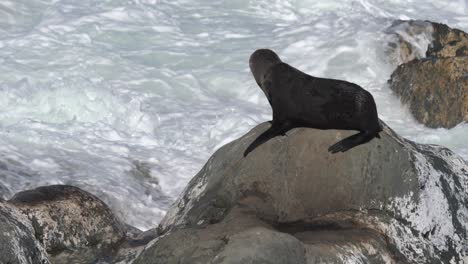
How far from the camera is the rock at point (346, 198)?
5.33m

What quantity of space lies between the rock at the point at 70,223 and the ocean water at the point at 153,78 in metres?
1.48

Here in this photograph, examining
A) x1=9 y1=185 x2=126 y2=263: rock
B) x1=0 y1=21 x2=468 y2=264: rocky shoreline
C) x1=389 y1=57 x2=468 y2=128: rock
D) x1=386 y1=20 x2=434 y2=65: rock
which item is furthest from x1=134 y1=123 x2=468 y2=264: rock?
x1=386 y1=20 x2=434 y2=65: rock

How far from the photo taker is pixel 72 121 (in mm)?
10719

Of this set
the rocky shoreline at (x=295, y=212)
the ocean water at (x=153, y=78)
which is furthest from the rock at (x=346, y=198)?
the ocean water at (x=153, y=78)

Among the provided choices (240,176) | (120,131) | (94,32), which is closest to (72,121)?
(120,131)

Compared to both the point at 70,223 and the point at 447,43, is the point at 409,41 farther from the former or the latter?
the point at 70,223

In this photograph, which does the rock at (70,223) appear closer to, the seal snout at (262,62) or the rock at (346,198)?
the rock at (346,198)

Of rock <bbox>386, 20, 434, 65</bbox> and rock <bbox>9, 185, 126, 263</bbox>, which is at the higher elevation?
rock <bbox>9, 185, 126, 263</bbox>

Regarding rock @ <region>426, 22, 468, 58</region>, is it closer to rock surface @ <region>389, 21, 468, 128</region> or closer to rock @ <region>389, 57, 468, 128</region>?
rock surface @ <region>389, 21, 468, 128</region>

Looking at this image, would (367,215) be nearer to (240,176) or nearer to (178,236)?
(240,176)

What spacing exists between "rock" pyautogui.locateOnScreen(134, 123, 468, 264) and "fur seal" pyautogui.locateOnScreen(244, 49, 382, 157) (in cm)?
8

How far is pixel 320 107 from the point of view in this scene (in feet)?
20.3

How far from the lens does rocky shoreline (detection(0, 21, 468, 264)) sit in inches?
192

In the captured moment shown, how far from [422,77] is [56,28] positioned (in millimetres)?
5638
